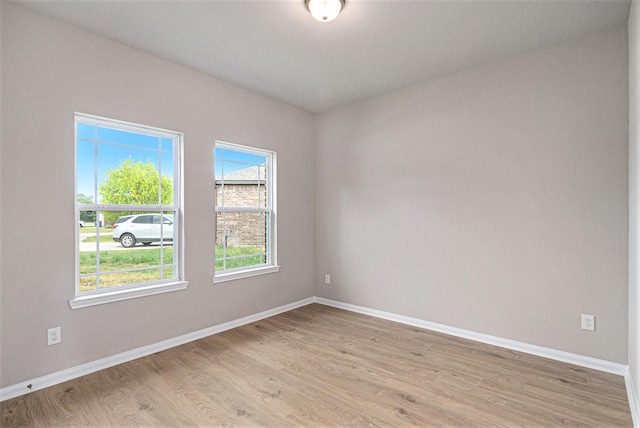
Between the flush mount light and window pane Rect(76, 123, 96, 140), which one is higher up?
the flush mount light

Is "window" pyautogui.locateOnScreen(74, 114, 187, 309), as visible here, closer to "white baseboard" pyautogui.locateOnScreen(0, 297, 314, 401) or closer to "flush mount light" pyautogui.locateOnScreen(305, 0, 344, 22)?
"white baseboard" pyautogui.locateOnScreen(0, 297, 314, 401)

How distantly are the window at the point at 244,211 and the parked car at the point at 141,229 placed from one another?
0.56m

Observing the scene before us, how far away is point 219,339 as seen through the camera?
3.32 meters

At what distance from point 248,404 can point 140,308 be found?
1.42 meters

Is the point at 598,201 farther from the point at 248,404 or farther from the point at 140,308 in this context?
the point at 140,308

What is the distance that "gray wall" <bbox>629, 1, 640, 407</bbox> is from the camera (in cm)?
204

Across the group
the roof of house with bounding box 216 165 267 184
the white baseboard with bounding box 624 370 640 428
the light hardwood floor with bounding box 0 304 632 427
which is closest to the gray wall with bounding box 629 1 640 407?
the white baseboard with bounding box 624 370 640 428

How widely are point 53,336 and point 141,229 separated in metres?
1.04

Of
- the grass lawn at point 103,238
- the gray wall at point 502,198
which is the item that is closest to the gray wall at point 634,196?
the gray wall at point 502,198

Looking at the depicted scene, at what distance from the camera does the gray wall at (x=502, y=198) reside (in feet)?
8.64

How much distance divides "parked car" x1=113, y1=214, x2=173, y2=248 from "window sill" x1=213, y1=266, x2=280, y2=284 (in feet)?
2.16

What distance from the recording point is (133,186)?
3014 millimetres

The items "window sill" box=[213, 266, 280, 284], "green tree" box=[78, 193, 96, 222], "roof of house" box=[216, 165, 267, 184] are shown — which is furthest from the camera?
"roof of house" box=[216, 165, 267, 184]

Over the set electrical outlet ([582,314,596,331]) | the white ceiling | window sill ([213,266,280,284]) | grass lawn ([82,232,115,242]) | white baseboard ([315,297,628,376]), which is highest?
the white ceiling
